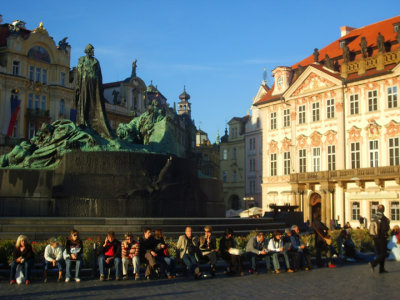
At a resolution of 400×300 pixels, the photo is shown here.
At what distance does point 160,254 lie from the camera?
35.7 ft

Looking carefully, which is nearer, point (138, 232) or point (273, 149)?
point (138, 232)

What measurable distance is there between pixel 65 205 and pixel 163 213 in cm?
272

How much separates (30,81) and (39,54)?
2.91m

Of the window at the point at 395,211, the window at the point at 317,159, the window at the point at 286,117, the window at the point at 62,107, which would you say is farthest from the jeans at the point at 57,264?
the window at the point at 62,107

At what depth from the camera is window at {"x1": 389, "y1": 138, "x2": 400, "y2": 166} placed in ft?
115

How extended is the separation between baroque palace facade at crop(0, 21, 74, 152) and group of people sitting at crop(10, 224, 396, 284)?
35.9 m

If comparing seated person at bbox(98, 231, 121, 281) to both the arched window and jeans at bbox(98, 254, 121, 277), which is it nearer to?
jeans at bbox(98, 254, 121, 277)

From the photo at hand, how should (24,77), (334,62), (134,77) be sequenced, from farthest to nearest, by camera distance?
(134,77) → (24,77) → (334,62)

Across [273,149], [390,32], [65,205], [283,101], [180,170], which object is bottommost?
[65,205]

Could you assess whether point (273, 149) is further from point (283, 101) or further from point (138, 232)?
point (138, 232)

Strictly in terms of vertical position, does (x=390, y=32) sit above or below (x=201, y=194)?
above

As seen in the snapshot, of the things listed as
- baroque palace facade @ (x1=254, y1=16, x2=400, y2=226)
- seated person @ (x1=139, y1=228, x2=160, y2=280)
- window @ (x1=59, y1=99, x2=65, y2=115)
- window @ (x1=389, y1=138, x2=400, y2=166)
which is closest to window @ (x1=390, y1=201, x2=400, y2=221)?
baroque palace facade @ (x1=254, y1=16, x2=400, y2=226)

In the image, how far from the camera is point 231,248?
453 inches

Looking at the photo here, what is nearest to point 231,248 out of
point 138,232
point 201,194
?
point 138,232
